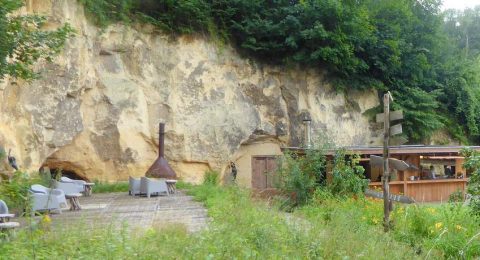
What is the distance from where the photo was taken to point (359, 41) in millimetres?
21641

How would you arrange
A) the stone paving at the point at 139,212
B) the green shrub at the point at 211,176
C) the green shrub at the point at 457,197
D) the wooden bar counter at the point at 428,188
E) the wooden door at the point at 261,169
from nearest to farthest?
1. the stone paving at the point at 139,212
2. the green shrub at the point at 457,197
3. the wooden bar counter at the point at 428,188
4. the green shrub at the point at 211,176
5. the wooden door at the point at 261,169

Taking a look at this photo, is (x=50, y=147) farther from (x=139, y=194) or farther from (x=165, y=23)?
(x=165, y=23)

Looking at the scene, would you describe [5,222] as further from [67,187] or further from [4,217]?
[67,187]

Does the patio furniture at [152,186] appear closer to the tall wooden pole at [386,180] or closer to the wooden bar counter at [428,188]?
the tall wooden pole at [386,180]

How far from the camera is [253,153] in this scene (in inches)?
862

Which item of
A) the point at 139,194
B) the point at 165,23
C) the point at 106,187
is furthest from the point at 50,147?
the point at 165,23

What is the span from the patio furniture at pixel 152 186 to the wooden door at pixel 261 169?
7.20m

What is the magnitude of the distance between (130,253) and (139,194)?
942 centimetres

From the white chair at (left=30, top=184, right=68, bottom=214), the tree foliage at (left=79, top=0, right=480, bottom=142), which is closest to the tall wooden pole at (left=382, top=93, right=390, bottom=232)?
the white chair at (left=30, top=184, right=68, bottom=214)

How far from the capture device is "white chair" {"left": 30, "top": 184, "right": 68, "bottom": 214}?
9.27 meters

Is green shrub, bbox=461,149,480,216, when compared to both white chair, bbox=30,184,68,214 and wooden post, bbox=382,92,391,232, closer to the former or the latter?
Result: wooden post, bbox=382,92,391,232

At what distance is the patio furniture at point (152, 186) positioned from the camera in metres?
13.9

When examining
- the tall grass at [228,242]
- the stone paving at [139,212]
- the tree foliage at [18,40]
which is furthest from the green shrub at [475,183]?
the tree foliage at [18,40]

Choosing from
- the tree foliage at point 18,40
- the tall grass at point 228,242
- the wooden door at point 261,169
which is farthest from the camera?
the wooden door at point 261,169
